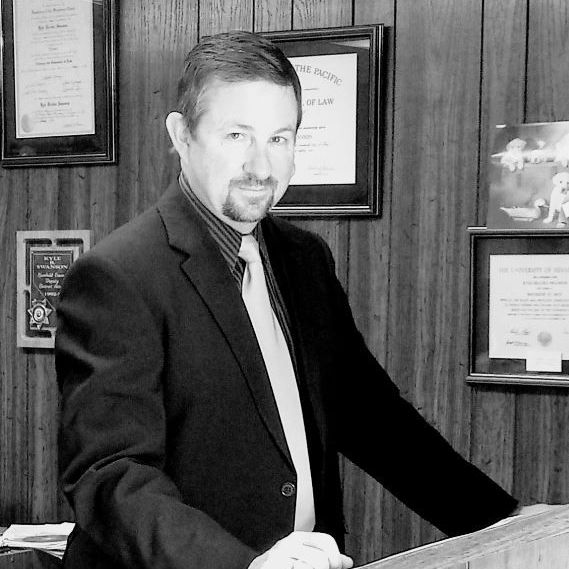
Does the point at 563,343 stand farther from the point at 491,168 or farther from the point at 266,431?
the point at 266,431

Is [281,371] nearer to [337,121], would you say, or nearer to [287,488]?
[287,488]

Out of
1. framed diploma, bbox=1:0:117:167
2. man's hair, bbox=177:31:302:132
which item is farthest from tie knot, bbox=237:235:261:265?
framed diploma, bbox=1:0:117:167

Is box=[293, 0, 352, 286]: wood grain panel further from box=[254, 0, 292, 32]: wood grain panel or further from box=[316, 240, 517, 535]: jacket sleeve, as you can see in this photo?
box=[316, 240, 517, 535]: jacket sleeve

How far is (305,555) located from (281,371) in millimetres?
614

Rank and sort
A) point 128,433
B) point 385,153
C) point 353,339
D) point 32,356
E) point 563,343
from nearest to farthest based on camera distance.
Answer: point 128,433
point 353,339
point 563,343
point 385,153
point 32,356

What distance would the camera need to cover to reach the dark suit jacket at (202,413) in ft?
4.05

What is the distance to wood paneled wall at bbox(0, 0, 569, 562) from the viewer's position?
2.21 m

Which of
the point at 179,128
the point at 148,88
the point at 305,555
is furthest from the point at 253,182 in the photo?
the point at 148,88

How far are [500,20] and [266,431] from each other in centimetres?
120

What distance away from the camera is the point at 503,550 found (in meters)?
0.68

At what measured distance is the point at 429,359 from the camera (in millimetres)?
2314

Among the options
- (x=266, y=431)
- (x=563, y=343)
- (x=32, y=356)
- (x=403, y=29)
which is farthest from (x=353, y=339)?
(x=32, y=356)

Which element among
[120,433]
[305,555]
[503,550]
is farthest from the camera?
[120,433]

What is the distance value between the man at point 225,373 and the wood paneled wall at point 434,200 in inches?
23.2
